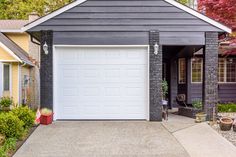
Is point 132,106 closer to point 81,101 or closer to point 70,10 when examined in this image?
point 81,101

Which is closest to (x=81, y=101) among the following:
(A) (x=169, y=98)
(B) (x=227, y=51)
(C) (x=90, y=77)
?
(C) (x=90, y=77)

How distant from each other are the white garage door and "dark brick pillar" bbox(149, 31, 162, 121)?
0.87ft

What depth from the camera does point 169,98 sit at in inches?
712

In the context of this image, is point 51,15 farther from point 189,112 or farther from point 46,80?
point 189,112

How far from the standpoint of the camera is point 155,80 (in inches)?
496

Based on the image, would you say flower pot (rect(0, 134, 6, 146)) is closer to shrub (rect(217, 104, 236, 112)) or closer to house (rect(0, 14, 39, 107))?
house (rect(0, 14, 39, 107))

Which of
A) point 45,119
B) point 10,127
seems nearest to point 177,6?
point 45,119

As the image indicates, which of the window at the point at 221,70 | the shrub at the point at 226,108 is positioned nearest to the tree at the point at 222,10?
the window at the point at 221,70

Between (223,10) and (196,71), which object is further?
(196,71)

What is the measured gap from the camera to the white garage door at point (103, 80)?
1282cm

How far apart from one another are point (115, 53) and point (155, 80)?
166 cm

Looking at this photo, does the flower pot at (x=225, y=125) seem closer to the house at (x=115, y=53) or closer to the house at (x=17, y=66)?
the house at (x=115, y=53)

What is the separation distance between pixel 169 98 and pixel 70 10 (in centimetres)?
754

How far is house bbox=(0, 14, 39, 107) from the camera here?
53.2 feet
